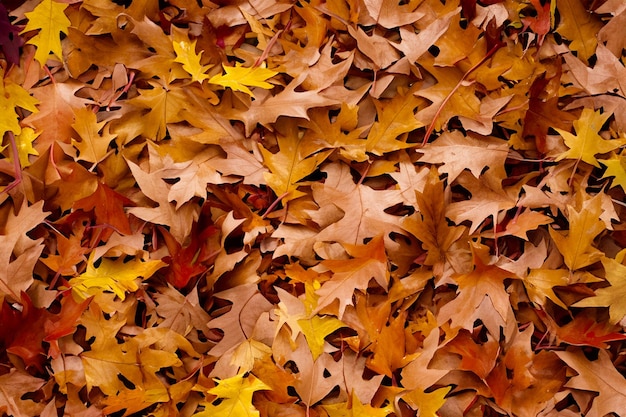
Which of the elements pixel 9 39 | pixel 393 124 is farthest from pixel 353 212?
pixel 9 39

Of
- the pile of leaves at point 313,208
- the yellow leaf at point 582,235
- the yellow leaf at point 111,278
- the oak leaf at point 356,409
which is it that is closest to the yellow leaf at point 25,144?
the pile of leaves at point 313,208

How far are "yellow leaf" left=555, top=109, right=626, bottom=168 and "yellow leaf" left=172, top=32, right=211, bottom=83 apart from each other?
0.69 metres

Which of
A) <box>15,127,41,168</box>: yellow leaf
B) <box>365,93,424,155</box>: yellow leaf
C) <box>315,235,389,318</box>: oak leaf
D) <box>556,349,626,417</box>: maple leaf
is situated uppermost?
<box>15,127,41,168</box>: yellow leaf

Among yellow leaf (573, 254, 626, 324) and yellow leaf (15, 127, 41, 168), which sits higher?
yellow leaf (15, 127, 41, 168)

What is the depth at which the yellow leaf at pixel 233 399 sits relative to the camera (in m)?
1.03

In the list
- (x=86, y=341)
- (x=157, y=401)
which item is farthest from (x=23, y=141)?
(x=157, y=401)

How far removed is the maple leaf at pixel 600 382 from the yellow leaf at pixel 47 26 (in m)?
1.13

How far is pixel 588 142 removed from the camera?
1.10m

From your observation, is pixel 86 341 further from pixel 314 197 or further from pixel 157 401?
pixel 314 197

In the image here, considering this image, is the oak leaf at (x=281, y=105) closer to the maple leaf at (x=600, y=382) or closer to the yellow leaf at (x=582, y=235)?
the yellow leaf at (x=582, y=235)

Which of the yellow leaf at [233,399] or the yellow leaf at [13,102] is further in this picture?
the yellow leaf at [13,102]

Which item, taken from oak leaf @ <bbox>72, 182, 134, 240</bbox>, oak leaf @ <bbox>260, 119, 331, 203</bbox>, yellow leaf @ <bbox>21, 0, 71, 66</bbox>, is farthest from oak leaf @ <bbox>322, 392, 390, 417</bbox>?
yellow leaf @ <bbox>21, 0, 71, 66</bbox>

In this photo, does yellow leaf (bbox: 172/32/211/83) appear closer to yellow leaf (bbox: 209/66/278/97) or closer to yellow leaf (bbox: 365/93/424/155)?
yellow leaf (bbox: 209/66/278/97)

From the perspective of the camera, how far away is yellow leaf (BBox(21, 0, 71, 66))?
46.0 inches
